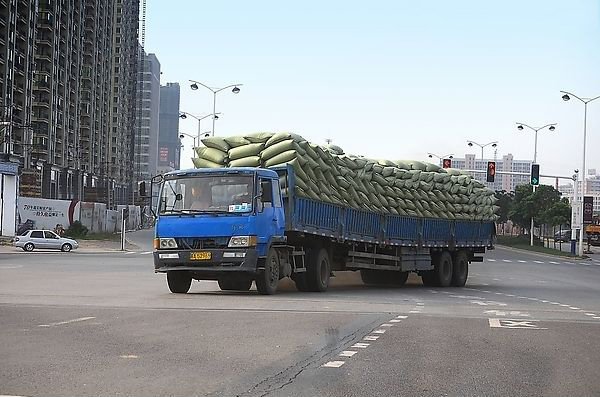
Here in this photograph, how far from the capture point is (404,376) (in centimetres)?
883

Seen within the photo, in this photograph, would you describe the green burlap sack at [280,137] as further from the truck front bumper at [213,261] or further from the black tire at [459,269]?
the black tire at [459,269]

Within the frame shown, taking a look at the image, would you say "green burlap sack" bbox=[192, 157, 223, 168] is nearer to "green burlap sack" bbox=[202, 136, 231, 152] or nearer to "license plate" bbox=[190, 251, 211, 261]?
"green burlap sack" bbox=[202, 136, 231, 152]

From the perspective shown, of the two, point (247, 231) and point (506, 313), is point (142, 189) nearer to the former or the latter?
point (247, 231)

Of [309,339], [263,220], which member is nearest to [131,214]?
[263,220]

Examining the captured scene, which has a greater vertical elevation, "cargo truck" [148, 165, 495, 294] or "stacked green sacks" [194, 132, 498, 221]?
"stacked green sacks" [194, 132, 498, 221]

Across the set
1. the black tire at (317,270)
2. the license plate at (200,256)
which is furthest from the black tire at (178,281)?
the black tire at (317,270)

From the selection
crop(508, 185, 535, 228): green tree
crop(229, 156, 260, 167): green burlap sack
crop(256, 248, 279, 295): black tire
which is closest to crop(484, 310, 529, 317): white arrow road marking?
crop(256, 248, 279, 295): black tire

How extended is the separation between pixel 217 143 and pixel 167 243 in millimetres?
3147

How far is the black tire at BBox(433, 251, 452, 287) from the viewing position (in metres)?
28.6

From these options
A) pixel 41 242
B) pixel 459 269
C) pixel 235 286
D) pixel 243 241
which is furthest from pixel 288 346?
pixel 41 242

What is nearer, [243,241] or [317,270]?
[243,241]

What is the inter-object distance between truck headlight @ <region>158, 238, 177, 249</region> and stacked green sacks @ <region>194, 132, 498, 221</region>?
8.47ft

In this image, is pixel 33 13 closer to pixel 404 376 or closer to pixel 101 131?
pixel 101 131

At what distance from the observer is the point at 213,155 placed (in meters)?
21.1
